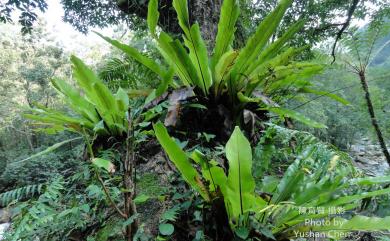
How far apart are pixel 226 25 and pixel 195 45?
21cm

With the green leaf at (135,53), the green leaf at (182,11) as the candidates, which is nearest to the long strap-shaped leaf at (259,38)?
the green leaf at (182,11)

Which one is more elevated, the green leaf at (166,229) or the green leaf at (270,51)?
the green leaf at (270,51)

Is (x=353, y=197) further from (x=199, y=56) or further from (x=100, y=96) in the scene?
(x=100, y=96)

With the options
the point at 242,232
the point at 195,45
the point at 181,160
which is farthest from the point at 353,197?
the point at 195,45

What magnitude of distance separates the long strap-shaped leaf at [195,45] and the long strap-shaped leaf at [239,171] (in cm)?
63

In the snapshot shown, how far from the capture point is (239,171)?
78 centimetres

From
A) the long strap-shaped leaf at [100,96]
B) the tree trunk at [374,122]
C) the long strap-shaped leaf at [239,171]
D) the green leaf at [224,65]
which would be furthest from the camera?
the tree trunk at [374,122]

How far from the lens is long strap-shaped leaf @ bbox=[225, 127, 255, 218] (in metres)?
0.77

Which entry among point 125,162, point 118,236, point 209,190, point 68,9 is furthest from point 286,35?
point 68,9

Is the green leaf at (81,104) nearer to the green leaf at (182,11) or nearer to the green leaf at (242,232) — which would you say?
the green leaf at (182,11)

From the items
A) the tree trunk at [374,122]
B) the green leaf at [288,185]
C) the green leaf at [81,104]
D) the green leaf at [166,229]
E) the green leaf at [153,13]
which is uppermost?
the green leaf at [153,13]

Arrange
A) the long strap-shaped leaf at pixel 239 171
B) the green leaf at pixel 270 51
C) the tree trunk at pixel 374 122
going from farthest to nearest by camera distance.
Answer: the tree trunk at pixel 374 122 → the green leaf at pixel 270 51 → the long strap-shaped leaf at pixel 239 171

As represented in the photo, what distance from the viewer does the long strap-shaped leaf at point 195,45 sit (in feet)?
4.26

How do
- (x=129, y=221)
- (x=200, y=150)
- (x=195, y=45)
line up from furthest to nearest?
1. (x=195, y=45)
2. (x=200, y=150)
3. (x=129, y=221)
